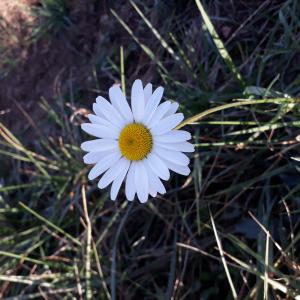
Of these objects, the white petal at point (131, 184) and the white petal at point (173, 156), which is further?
the white petal at point (131, 184)

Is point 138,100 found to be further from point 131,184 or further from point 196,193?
point 196,193

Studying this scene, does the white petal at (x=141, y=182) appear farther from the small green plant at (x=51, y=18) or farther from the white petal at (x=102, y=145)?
the small green plant at (x=51, y=18)

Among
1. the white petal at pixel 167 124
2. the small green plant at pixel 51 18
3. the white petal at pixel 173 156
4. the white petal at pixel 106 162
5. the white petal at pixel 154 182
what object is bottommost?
the white petal at pixel 154 182

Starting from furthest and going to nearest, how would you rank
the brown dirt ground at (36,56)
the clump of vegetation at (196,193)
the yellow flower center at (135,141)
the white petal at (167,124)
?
the brown dirt ground at (36,56), the clump of vegetation at (196,193), the yellow flower center at (135,141), the white petal at (167,124)

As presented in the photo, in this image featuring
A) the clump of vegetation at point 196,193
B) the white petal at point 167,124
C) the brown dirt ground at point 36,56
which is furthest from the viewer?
the brown dirt ground at point 36,56

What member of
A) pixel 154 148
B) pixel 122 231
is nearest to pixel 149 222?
pixel 122 231

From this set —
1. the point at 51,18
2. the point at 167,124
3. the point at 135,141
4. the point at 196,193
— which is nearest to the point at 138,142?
the point at 135,141

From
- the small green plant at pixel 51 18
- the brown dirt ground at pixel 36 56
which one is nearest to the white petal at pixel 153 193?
the brown dirt ground at pixel 36 56

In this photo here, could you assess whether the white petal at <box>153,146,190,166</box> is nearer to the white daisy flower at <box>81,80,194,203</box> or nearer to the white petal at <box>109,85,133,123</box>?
the white daisy flower at <box>81,80,194,203</box>
